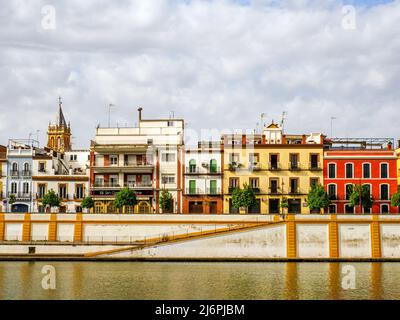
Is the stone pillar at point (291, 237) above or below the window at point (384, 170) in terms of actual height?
below

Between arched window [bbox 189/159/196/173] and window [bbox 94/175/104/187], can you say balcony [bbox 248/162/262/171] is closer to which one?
arched window [bbox 189/159/196/173]

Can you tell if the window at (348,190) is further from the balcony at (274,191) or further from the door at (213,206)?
the door at (213,206)

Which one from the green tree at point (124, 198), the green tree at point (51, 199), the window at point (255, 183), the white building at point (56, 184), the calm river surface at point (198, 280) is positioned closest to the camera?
the calm river surface at point (198, 280)

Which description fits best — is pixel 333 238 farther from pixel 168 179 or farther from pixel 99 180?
pixel 99 180

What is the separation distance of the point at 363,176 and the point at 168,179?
19721 millimetres

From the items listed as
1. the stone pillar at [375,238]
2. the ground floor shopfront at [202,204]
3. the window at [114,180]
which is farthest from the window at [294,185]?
the window at [114,180]

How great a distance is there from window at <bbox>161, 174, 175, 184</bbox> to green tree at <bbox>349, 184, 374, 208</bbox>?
17979 millimetres

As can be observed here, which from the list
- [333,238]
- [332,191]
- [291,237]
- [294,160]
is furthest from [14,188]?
[333,238]

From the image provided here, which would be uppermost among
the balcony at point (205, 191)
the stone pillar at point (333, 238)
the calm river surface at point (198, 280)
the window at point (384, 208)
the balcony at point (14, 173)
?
the balcony at point (14, 173)

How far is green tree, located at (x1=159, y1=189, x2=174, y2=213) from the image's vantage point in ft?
220

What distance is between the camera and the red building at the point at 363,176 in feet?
221

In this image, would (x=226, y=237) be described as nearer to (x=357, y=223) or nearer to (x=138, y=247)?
(x=138, y=247)
